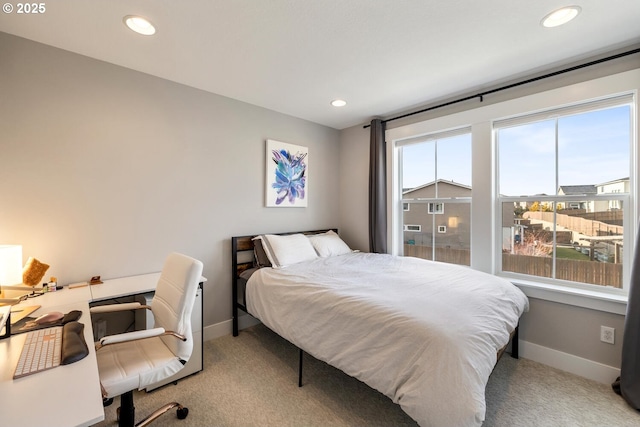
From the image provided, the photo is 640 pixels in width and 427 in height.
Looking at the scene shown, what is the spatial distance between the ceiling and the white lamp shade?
1454 mm

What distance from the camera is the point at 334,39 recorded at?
6.26 ft

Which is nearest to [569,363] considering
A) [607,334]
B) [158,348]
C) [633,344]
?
[607,334]

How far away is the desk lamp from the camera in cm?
151

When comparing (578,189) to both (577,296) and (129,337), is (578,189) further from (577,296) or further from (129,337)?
(129,337)

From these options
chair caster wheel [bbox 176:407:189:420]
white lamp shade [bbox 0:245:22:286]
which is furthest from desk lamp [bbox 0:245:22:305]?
chair caster wheel [bbox 176:407:189:420]

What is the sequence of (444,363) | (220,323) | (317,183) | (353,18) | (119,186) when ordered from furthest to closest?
(317,183), (220,323), (119,186), (353,18), (444,363)

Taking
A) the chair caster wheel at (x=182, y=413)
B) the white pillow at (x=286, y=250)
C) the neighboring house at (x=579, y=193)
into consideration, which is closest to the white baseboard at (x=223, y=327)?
the white pillow at (x=286, y=250)


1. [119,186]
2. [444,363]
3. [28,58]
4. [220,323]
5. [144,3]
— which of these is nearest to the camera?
[444,363]

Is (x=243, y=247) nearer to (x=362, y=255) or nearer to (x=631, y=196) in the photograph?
(x=362, y=255)

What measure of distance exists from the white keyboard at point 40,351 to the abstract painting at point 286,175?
217 centimetres

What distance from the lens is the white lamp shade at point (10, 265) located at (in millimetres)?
1508

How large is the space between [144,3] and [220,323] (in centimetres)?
270

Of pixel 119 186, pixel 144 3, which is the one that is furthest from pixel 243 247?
pixel 144 3

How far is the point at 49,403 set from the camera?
0.79m
